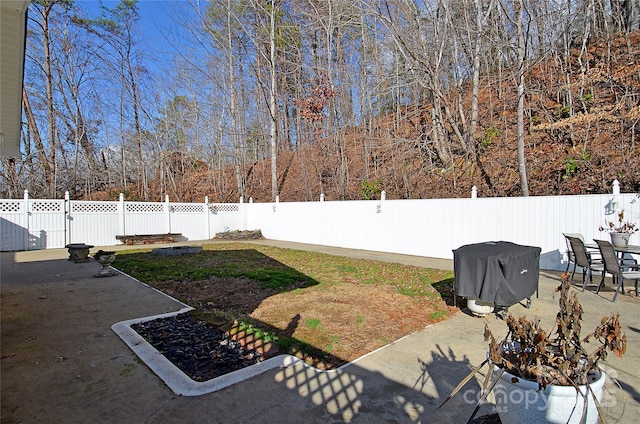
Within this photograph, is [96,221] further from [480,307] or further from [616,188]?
[616,188]

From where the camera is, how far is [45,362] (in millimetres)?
2863

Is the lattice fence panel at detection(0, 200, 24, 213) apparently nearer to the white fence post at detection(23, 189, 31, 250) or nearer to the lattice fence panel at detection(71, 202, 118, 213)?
the white fence post at detection(23, 189, 31, 250)

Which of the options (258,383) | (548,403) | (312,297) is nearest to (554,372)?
(548,403)

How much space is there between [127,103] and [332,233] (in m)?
14.0

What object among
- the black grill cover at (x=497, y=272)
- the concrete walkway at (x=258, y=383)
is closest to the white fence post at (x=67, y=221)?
the concrete walkway at (x=258, y=383)

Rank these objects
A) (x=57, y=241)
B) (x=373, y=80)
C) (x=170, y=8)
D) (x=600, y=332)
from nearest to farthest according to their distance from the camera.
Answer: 1. (x=600, y=332)
2. (x=57, y=241)
3. (x=373, y=80)
4. (x=170, y=8)

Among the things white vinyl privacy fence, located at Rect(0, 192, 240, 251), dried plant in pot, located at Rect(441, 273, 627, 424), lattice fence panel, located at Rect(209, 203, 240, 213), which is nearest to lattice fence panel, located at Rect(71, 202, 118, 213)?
white vinyl privacy fence, located at Rect(0, 192, 240, 251)

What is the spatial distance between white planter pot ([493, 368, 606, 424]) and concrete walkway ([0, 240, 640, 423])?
693 millimetres

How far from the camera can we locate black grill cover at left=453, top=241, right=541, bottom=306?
12.2 feet

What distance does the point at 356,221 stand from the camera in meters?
10.9

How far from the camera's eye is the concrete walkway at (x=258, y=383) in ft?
6.95

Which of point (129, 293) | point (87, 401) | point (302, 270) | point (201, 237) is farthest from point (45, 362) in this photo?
point (201, 237)

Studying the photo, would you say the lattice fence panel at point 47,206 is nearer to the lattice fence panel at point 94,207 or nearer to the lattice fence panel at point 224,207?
the lattice fence panel at point 94,207

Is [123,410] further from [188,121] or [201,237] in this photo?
[188,121]
